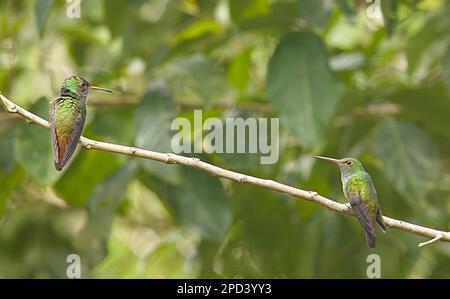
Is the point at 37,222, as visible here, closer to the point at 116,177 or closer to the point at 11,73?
the point at 11,73

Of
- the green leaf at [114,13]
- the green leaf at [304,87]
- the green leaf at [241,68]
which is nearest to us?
the green leaf at [304,87]

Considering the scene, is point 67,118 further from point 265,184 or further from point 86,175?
point 86,175

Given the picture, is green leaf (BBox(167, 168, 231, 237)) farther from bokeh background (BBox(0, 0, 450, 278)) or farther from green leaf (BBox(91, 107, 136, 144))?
green leaf (BBox(91, 107, 136, 144))

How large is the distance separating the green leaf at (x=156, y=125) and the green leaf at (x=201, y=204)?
0.17 m

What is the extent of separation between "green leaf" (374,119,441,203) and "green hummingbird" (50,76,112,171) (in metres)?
1.80

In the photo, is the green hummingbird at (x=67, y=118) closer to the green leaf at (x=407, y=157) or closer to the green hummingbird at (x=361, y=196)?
the green hummingbird at (x=361, y=196)

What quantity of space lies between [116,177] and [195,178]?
1.10 ft

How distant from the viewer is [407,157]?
302cm

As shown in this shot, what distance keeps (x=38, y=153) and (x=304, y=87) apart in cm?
97

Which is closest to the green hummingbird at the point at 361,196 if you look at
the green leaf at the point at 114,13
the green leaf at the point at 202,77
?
the green leaf at the point at 202,77

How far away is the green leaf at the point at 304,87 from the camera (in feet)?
9.17

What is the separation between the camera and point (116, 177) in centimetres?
312

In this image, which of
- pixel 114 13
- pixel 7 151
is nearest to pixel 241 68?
pixel 114 13
